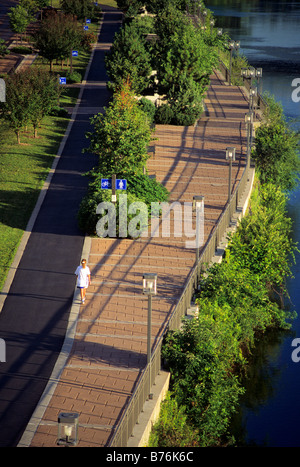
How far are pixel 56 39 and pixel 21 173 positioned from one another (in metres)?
21.4

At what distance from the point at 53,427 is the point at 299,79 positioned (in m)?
57.0

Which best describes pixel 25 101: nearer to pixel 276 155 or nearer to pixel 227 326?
pixel 276 155

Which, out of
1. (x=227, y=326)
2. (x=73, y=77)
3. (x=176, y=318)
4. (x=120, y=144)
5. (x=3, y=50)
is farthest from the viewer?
(x=3, y=50)

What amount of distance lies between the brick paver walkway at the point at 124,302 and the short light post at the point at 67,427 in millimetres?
2502

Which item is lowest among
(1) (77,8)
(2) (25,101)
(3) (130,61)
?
(2) (25,101)

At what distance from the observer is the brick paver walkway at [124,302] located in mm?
19984

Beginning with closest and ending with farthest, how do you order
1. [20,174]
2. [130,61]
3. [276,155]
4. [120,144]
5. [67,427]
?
[67,427]
[120,144]
[20,174]
[276,155]
[130,61]

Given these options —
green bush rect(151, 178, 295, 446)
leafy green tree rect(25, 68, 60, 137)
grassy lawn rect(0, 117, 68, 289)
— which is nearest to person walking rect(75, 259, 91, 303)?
grassy lawn rect(0, 117, 68, 289)

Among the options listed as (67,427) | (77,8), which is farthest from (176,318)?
Answer: (77,8)

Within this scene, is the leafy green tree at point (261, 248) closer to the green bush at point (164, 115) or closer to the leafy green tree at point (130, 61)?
the green bush at point (164, 115)

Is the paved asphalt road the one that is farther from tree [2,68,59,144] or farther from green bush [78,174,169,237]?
tree [2,68,59,144]

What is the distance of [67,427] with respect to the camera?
15.8 meters
